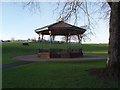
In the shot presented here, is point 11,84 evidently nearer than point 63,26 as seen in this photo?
Yes

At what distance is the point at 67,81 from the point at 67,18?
4.05 metres

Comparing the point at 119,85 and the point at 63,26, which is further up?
the point at 63,26

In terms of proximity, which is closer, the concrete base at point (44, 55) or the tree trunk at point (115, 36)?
the tree trunk at point (115, 36)

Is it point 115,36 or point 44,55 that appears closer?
point 115,36

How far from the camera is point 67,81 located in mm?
8227

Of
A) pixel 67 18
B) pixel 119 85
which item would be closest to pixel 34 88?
pixel 119 85

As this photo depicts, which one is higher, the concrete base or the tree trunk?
the tree trunk

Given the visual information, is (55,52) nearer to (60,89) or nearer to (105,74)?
(105,74)

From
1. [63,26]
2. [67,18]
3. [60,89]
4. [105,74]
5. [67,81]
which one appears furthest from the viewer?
[63,26]

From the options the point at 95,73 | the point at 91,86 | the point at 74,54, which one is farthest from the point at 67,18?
the point at 74,54

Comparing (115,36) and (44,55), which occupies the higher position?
(115,36)

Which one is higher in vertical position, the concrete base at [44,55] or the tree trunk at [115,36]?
the tree trunk at [115,36]

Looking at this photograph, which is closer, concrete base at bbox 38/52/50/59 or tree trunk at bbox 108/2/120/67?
tree trunk at bbox 108/2/120/67

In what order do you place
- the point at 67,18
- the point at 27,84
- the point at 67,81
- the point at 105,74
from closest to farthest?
the point at 27,84, the point at 67,81, the point at 105,74, the point at 67,18
